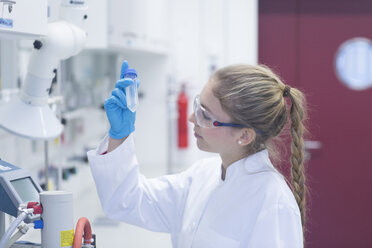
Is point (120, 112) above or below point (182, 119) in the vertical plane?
above

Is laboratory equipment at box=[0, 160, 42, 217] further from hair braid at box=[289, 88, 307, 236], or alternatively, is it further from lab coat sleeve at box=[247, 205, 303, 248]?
hair braid at box=[289, 88, 307, 236]

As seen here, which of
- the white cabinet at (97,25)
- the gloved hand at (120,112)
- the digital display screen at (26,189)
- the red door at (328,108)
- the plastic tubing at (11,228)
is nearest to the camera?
the plastic tubing at (11,228)

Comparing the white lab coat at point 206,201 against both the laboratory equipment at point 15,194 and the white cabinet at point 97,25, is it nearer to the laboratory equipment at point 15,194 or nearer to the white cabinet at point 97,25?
the laboratory equipment at point 15,194

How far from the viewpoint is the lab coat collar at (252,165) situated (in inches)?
53.2

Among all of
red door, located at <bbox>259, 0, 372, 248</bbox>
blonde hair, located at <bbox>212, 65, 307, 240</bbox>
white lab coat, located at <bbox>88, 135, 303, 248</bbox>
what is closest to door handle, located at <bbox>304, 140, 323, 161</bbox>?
red door, located at <bbox>259, 0, 372, 248</bbox>

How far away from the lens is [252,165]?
4.43ft

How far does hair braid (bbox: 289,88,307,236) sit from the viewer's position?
1.36 m

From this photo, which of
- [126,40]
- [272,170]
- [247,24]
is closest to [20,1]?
[272,170]

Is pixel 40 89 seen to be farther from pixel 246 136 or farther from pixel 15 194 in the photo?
pixel 246 136

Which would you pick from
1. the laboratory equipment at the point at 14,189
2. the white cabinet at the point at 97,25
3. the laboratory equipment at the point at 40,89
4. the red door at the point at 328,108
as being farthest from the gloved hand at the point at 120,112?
the red door at the point at 328,108

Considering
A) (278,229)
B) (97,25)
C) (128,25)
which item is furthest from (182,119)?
(278,229)

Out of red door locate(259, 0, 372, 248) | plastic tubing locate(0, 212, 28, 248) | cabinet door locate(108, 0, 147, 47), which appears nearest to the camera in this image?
plastic tubing locate(0, 212, 28, 248)

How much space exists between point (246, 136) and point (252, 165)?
0.28ft

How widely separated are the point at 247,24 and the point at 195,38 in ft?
1.37
